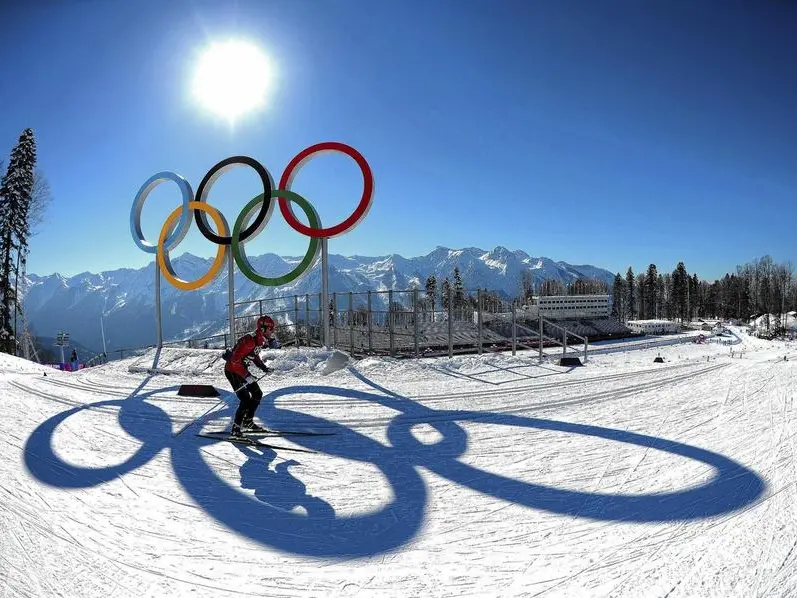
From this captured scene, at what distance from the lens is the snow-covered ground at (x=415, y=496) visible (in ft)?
11.4

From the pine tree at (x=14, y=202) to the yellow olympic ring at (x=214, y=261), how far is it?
57.2 ft

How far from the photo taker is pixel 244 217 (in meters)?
16.1

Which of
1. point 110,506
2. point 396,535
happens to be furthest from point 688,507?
point 110,506

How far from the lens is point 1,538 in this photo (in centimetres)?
391

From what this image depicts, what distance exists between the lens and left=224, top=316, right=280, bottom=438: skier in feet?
24.2

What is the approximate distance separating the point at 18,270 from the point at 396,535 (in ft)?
113

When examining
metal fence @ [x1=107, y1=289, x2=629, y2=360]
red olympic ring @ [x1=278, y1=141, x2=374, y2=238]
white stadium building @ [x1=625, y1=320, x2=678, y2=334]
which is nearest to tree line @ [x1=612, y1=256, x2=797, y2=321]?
white stadium building @ [x1=625, y1=320, x2=678, y2=334]

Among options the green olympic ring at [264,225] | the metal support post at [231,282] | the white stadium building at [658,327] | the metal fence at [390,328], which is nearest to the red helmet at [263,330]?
the metal fence at [390,328]

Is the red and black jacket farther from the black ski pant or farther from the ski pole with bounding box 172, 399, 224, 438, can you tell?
the ski pole with bounding box 172, 399, 224, 438

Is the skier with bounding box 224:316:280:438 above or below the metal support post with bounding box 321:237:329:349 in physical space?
below

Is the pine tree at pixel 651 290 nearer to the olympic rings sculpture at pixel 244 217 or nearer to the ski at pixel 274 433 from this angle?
the olympic rings sculpture at pixel 244 217

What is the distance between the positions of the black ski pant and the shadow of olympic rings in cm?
70

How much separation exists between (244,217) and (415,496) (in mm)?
13792

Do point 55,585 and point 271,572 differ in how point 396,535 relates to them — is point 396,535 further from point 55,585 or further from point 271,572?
point 55,585
